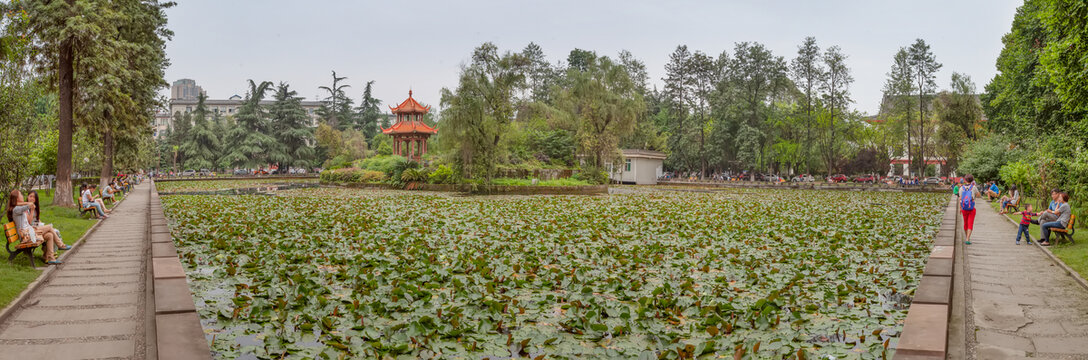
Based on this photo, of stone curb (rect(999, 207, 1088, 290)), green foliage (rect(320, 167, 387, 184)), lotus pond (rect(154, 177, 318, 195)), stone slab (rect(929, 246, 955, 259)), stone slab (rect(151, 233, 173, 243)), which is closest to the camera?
stone curb (rect(999, 207, 1088, 290))

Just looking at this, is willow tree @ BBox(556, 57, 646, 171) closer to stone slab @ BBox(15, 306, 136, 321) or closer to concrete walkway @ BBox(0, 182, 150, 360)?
concrete walkway @ BBox(0, 182, 150, 360)

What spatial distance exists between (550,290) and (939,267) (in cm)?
454

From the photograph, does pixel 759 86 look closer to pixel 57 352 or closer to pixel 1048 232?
pixel 1048 232

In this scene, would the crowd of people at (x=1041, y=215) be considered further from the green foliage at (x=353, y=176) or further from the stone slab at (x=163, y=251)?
the green foliage at (x=353, y=176)

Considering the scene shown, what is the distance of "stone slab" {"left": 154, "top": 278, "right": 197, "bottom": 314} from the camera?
511cm

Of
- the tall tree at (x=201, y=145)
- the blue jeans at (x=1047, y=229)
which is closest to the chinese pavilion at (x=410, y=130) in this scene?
the tall tree at (x=201, y=145)

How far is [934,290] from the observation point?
19.3 ft

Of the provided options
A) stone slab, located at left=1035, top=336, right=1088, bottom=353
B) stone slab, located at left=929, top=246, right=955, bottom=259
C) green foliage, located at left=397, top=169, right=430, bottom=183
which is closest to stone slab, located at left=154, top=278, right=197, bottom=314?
stone slab, located at left=1035, top=336, right=1088, bottom=353

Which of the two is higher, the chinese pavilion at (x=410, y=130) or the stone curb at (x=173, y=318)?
the chinese pavilion at (x=410, y=130)

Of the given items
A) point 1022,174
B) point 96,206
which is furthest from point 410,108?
point 1022,174

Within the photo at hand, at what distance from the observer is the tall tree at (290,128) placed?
233ft

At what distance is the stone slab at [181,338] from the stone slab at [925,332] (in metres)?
4.94

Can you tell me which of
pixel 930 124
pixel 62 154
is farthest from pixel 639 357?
pixel 930 124

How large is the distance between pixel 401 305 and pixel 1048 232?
11.9 meters
